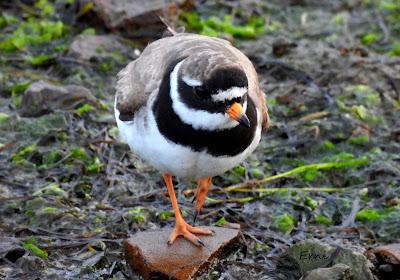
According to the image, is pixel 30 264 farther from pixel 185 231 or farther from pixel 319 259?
pixel 319 259

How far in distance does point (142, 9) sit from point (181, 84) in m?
4.49

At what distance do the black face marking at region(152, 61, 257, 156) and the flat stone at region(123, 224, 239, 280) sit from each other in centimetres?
88

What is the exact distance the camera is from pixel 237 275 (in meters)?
6.39

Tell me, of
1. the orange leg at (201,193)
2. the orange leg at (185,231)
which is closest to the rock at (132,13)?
the orange leg at (201,193)

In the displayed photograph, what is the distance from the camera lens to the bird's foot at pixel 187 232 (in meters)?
6.38

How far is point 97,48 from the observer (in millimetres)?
9688

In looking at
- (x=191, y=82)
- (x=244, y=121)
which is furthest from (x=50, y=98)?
(x=244, y=121)

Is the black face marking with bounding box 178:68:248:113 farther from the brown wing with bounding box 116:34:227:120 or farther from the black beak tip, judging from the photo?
the brown wing with bounding box 116:34:227:120

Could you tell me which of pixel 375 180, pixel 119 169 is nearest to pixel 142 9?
pixel 119 169

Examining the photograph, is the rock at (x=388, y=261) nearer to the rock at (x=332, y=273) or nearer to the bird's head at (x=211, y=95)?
the rock at (x=332, y=273)

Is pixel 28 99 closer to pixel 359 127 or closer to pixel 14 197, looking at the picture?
pixel 14 197

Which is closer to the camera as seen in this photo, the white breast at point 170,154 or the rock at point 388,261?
the white breast at point 170,154

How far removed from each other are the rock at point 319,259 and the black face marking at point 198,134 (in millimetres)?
951

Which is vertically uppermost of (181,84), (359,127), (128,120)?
(181,84)
